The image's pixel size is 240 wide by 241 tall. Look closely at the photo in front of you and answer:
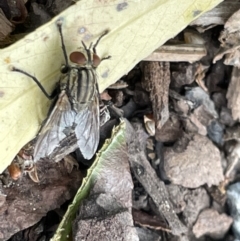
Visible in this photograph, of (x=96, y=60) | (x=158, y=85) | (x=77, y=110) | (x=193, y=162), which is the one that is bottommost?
(x=193, y=162)

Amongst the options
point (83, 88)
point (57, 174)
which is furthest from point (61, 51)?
point (57, 174)

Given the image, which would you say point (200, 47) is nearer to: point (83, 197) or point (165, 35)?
point (165, 35)

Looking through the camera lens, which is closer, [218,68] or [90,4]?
[90,4]

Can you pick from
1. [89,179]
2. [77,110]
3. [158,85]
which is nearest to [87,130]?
[77,110]

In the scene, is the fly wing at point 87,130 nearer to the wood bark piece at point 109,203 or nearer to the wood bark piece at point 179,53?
the wood bark piece at point 109,203

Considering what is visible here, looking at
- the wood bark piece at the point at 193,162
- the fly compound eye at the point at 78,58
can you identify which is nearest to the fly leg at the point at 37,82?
the fly compound eye at the point at 78,58

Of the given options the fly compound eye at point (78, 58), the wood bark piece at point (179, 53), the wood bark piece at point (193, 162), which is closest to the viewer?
the fly compound eye at point (78, 58)

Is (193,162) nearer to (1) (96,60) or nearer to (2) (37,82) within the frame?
(1) (96,60)
